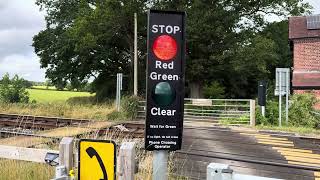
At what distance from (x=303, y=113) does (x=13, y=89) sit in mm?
32061

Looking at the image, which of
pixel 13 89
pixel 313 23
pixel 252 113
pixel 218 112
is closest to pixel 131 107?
pixel 218 112

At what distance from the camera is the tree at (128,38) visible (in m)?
33.7

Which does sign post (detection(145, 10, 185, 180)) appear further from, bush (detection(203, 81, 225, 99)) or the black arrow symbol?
bush (detection(203, 81, 225, 99))

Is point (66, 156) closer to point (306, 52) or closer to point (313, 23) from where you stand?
point (306, 52)

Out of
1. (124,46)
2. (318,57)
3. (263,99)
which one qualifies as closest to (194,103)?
(263,99)

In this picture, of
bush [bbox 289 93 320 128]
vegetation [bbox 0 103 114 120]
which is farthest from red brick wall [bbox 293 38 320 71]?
vegetation [bbox 0 103 114 120]

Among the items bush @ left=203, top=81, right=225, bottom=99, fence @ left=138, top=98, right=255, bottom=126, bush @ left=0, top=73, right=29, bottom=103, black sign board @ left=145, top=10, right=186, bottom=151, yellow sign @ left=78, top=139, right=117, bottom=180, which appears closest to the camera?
black sign board @ left=145, top=10, right=186, bottom=151

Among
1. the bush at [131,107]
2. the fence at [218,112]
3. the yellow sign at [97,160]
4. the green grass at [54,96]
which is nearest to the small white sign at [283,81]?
the fence at [218,112]

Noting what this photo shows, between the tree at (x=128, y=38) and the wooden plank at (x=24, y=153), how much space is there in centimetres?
2636

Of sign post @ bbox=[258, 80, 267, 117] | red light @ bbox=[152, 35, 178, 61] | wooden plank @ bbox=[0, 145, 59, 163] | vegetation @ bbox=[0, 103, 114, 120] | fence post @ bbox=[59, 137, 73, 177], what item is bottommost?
vegetation @ bbox=[0, 103, 114, 120]

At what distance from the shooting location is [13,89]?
144ft

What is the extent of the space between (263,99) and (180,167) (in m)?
11.6

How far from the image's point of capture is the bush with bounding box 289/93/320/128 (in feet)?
65.5

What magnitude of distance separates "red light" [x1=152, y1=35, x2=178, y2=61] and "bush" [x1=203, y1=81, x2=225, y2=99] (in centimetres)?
3561
